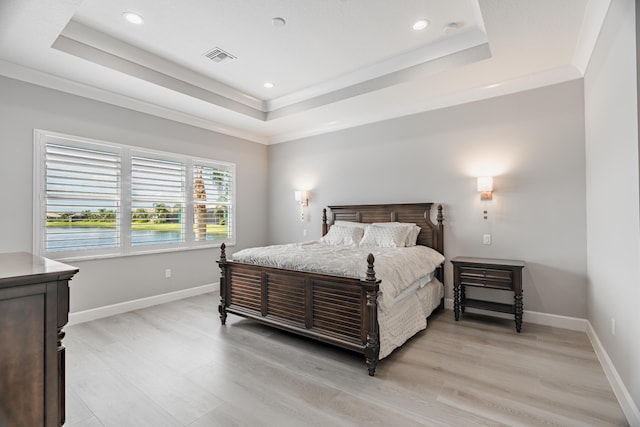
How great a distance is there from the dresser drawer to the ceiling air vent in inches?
145

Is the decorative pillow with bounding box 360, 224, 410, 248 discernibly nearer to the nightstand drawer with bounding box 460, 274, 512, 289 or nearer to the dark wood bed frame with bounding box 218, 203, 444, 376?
the dark wood bed frame with bounding box 218, 203, 444, 376

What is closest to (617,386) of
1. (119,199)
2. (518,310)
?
(518,310)

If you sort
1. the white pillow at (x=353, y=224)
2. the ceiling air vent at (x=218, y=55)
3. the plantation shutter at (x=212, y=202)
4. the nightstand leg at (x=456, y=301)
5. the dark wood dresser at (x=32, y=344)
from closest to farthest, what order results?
the dark wood dresser at (x=32, y=344) → the ceiling air vent at (x=218, y=55) → the nightstand leg at (x=456, y=301) → the white pillow at (x=353, y=224) → the plantation shutter at (x=212, y=202)

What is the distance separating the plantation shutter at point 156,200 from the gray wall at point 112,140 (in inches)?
9.4

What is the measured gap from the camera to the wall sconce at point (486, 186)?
3701mm

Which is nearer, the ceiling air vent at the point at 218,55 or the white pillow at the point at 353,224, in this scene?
the ceiling air vent at the point at 218,55

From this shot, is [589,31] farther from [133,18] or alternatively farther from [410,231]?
[133,18]

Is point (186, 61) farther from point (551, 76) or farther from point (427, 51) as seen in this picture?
point (551, 76)

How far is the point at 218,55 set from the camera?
11.5 feet

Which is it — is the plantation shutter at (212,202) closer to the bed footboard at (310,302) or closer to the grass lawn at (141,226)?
the grass lawn at (141,226)

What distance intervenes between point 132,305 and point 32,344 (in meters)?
3.15

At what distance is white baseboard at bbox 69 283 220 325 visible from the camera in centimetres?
364

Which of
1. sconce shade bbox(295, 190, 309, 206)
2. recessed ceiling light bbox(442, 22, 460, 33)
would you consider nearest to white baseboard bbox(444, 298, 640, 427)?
sconce shade bbox(295, 190, 309, 206)

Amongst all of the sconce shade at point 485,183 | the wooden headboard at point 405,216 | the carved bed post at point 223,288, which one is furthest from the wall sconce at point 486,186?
the carved bed post at point 223,288
